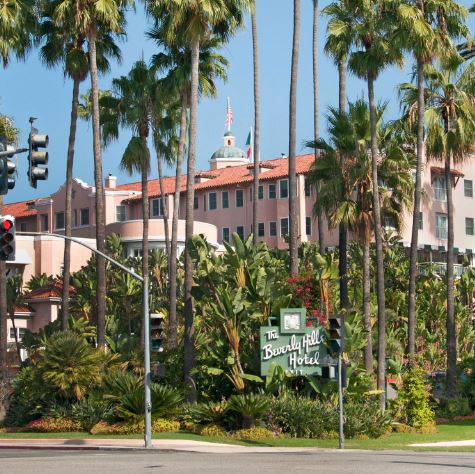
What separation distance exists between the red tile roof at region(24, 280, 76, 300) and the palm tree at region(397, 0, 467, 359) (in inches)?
1207

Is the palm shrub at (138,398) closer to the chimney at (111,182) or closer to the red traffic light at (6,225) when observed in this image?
the red traffic light at (6,225)

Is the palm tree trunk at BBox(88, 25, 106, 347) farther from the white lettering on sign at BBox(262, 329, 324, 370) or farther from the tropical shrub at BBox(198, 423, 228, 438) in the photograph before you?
the white lettering on sign at BBox(262, 329, 324, 370)

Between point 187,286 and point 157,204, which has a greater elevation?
point 157,204

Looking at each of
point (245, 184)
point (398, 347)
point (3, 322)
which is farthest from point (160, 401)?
point (245, 184)

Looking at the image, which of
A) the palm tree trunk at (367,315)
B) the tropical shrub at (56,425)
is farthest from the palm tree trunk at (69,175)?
the palm tree trunk at (367,315)

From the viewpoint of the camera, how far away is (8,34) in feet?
153

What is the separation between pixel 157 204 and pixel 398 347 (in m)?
53.3

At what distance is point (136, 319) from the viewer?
67.8m

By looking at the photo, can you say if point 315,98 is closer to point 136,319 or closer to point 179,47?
point 179,47

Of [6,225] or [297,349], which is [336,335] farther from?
[6,225]

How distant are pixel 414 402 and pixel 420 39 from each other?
15.0 meters

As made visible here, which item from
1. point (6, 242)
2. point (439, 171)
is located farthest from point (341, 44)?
point (439, 171)

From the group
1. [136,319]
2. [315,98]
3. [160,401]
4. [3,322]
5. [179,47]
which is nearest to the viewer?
[160,401]

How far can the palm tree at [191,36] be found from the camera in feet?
143
